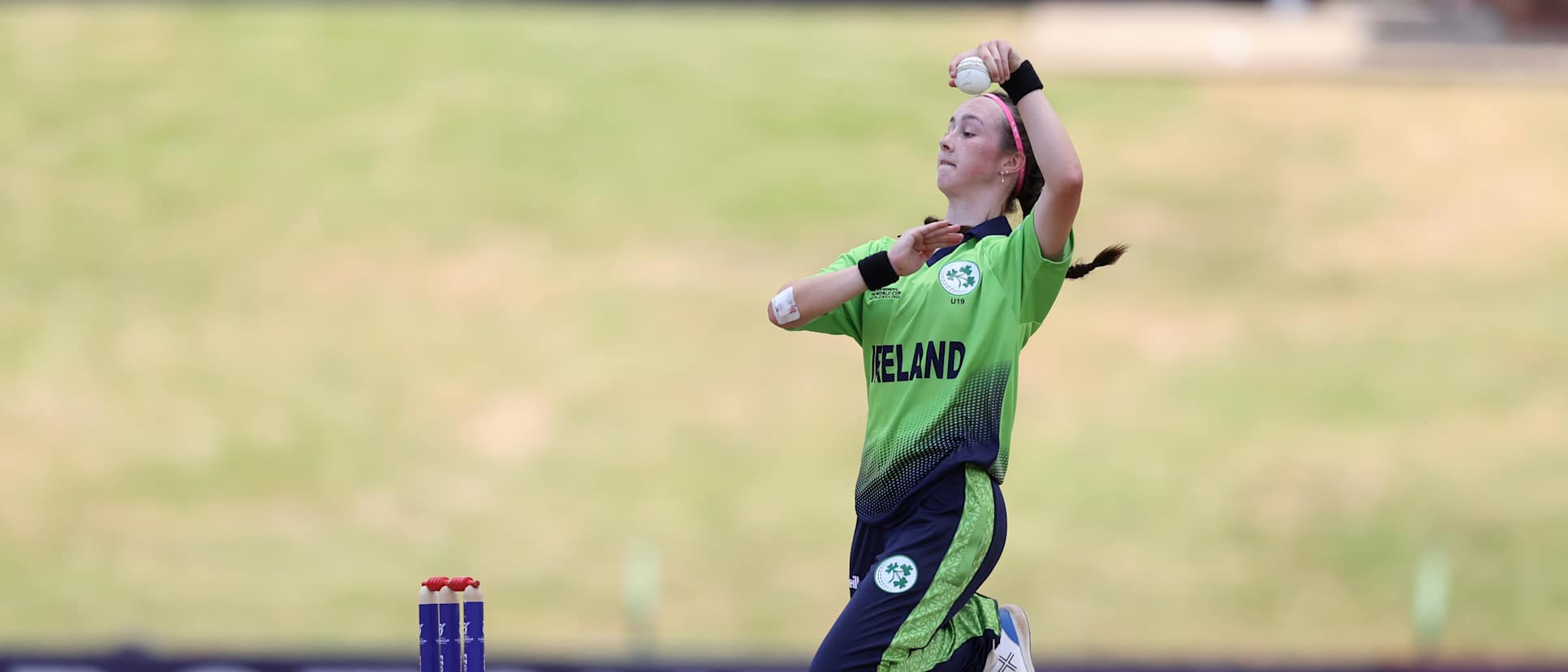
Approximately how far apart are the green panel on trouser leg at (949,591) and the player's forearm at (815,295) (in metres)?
0.57

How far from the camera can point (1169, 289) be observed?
2155 centimetres

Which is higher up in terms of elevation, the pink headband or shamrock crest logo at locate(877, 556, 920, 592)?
the pink headband

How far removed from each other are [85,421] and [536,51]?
9.59 meters

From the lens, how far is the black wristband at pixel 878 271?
4293 mm

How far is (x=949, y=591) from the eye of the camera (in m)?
4.43

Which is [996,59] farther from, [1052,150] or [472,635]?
[472,635]

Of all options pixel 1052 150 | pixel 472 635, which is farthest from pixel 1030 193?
pixel 472 635

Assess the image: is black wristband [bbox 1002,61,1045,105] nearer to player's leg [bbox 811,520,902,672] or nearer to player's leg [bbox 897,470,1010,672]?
player's leg [bbox 897,470,1010,672]

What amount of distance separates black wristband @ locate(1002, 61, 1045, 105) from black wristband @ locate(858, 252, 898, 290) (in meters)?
0.55

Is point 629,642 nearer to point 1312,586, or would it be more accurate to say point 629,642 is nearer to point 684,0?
point 1312,586

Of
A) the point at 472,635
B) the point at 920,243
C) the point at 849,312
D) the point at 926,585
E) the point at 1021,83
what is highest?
the point at 1021,83

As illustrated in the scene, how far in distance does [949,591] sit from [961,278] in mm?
826

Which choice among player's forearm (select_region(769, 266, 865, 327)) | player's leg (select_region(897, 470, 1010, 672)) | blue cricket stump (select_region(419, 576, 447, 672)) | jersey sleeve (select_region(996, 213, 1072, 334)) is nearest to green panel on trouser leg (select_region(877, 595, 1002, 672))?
player's leg (select_region(897, 470, 1010, 672))

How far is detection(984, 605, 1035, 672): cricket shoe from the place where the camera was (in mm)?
4590
